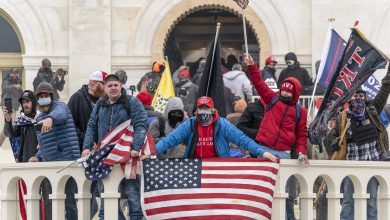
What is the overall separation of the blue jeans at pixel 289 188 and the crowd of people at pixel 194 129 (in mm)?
11

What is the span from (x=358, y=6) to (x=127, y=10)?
4.86 meters

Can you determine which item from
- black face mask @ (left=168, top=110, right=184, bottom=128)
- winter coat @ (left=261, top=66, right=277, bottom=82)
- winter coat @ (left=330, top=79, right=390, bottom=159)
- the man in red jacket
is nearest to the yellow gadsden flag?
winter coat @ (left=261, top=66, right=277, bottom=82)

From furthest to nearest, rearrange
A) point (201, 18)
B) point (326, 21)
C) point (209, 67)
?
1. point (201, 18)
2. point (326, 21)
3. point (209, 67)

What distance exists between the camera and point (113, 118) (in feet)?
56.4

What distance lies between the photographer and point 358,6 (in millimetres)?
32438

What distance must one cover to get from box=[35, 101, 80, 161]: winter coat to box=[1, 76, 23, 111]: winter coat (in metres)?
12.8

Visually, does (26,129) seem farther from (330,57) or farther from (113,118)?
(330,57)

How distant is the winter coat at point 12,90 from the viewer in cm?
3109

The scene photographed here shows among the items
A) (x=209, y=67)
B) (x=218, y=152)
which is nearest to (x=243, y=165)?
(x=218, y=152)

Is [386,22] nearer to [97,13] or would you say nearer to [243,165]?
[97,13]

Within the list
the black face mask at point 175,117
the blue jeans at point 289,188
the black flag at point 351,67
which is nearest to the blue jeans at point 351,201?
the blue jeans at point 289,188

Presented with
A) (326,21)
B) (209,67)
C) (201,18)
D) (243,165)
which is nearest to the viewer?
(243,165)

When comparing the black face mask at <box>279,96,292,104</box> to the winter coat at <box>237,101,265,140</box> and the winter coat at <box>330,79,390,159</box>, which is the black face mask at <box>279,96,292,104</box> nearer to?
the winter coat at <box>237,101,265,140</box>

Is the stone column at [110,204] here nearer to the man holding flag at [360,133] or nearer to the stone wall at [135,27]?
the man holding flag at [360,133]
